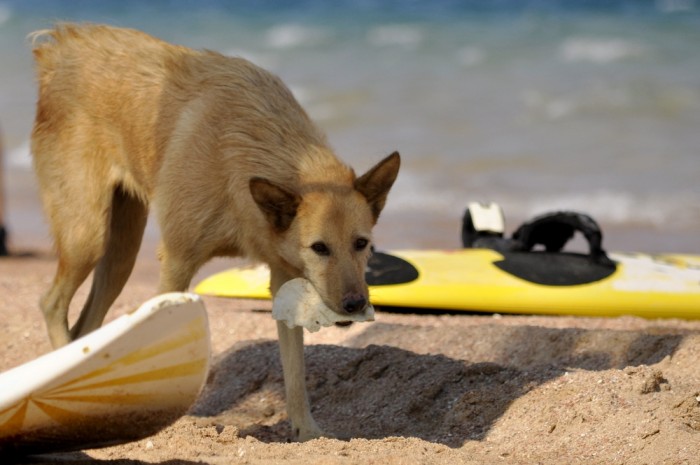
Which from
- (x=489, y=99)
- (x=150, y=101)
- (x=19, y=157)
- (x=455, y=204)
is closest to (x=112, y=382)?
(x=150, y=101)

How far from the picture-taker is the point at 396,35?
22.2 meters

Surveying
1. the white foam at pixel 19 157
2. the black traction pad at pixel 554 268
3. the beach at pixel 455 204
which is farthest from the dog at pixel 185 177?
the white foam at pixel 19 157

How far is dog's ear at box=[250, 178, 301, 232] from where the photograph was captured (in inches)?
191

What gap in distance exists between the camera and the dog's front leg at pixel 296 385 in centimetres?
539

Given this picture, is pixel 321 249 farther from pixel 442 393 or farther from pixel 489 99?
pixel 489 99

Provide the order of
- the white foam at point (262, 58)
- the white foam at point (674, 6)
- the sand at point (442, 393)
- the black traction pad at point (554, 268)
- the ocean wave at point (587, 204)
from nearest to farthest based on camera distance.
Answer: the sand at point (442, 393)
the black traction pad at point (554, 268)
the ocean wave at point (587, 204)
the white foam at point (262, 58)
the white foam at point (674, 6)

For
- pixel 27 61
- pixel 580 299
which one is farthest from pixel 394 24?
pixel 580 299

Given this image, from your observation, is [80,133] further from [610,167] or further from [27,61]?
[27,61]

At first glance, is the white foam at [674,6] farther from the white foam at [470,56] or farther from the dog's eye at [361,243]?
the dog's eye at [361,243]

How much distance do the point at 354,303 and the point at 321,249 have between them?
0.31 m

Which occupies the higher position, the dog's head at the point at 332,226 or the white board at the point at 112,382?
the dog's head at the point at 332,226

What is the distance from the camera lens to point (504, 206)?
40.9 feet

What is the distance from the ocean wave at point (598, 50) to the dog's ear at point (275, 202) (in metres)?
14.6

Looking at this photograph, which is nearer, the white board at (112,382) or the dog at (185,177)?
the white board at (112,382)
